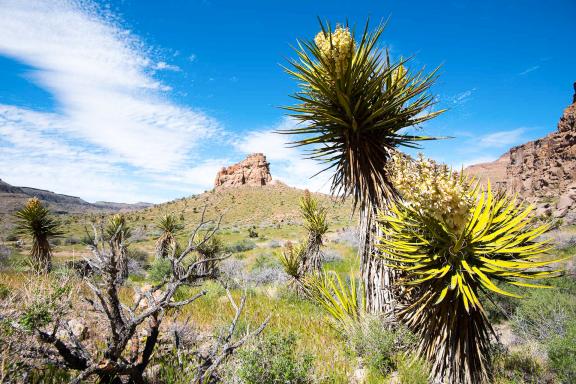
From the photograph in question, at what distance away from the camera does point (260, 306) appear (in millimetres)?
7281

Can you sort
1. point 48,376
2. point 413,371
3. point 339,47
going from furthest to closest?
point 339,47 < point 413,371 < point 48,376

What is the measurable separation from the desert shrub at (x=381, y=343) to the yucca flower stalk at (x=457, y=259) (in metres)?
0.40

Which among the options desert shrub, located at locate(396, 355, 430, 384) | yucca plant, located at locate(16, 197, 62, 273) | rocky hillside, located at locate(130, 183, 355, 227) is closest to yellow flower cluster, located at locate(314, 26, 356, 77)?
desert shrub, located at locate(396, 355, 430, 384)

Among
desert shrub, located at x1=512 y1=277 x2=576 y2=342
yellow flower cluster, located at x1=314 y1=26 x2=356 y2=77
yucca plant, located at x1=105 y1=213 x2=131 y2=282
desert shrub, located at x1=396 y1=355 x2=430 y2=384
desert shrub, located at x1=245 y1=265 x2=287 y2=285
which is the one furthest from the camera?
desert shrub, located at x1=245 y1=265 x2=287 y2=285

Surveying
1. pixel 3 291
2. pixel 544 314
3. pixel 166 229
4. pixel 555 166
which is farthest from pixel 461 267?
pixel 555 166

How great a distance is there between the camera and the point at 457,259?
10.4 ft

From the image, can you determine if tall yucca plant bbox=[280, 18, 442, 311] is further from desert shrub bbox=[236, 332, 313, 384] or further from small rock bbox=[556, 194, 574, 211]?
small rock bbox=[556, 194, 574, 211]

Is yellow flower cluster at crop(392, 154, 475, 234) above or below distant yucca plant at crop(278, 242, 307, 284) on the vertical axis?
above

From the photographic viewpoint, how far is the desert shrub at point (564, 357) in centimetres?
422

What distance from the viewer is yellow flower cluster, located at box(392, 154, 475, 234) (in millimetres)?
2971

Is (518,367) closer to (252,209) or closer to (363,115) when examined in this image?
(363,115)

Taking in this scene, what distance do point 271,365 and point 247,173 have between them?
88089mm

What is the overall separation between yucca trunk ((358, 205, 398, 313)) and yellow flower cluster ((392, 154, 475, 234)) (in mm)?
1157

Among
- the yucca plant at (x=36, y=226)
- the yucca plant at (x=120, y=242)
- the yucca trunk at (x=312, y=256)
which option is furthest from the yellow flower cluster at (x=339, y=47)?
the yucca plant at (x=36, y=226)
